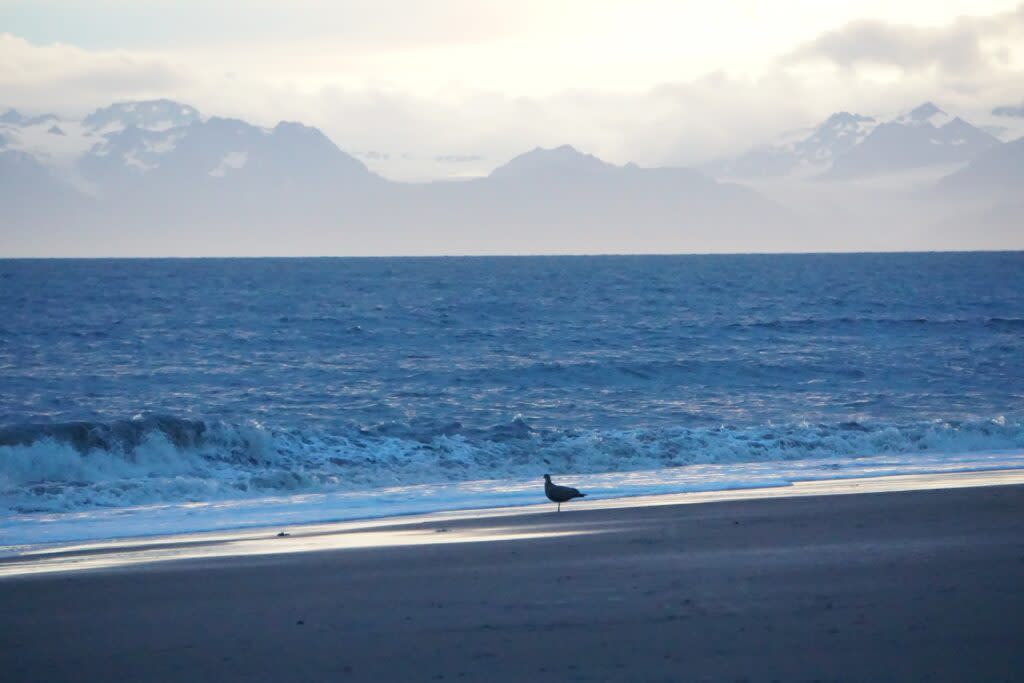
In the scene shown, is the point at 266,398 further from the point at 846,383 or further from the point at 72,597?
the point at 72,597

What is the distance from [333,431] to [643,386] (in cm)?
1033

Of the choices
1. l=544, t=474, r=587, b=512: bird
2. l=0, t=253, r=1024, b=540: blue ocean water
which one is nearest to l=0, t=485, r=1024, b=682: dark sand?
l=544, t=474, r=587, b=512: bird

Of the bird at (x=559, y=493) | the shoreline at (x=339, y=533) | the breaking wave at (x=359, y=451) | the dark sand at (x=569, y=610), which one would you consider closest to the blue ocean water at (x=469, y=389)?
the breaking wave at (x=359, y=451)

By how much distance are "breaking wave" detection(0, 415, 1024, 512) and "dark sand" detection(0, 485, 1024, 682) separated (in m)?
Answer: 7.27

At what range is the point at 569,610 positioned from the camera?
752 cm

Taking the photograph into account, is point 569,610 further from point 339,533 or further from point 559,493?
point 559,493

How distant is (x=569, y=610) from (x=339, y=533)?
489 cm

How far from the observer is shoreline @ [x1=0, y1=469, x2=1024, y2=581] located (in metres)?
10.6

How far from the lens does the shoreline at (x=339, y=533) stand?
1055 cm

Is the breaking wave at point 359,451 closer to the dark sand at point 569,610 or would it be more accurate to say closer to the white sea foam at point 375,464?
the white sea foam at point 375,464

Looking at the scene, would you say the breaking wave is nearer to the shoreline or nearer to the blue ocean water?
the blue ocean water

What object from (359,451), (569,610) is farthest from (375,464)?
(569,610)

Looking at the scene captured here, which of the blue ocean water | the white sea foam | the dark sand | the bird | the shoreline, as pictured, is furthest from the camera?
the blue ocean water

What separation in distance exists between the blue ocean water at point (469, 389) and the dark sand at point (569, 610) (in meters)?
6.78
